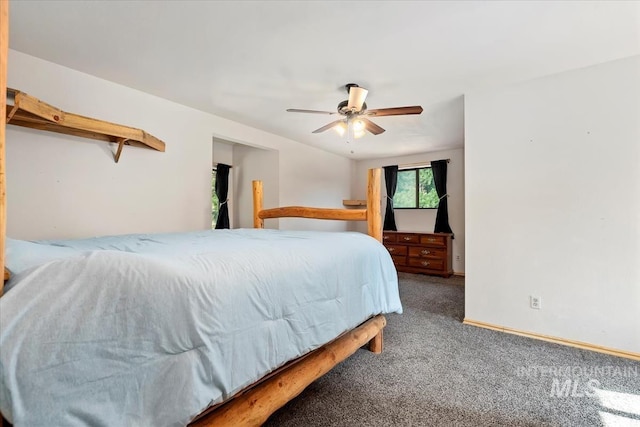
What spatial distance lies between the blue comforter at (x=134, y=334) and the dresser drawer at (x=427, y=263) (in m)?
4.24

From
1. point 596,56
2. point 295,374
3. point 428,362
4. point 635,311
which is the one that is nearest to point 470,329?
point 428,362

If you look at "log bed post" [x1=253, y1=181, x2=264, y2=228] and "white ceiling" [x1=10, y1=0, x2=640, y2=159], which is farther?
"log bed post" [x1=253, y1=181, x2=264, y2=228]

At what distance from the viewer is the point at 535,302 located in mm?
2506

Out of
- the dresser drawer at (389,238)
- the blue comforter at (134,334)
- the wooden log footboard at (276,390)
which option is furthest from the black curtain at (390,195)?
the blue comforter at (134,334)

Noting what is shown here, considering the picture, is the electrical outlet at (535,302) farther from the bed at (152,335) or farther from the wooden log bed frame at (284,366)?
the bed at (152,335)

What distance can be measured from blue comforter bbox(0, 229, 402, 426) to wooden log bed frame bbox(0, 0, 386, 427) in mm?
128

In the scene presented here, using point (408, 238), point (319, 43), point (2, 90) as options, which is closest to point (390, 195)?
point (408, 238)

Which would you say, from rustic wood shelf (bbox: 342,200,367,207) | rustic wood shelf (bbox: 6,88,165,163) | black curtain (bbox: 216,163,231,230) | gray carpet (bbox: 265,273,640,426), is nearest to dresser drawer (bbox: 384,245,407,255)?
rustic wood shelf (bbox: 342,200,367,207)

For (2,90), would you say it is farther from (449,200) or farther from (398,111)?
(449,200)

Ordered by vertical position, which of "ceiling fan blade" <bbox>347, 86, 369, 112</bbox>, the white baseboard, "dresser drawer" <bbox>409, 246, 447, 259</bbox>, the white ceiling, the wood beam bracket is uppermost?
the white ceiling

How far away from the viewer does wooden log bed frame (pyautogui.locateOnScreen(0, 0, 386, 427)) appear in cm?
72

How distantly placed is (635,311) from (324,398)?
2.40 meters

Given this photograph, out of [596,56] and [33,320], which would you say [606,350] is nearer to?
[596,56]

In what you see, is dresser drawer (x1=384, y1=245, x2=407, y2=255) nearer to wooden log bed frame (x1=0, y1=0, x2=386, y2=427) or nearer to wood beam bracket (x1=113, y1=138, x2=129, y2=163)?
wooden log bed frame (x1=0, y1=0, x2=386, y2=427)
